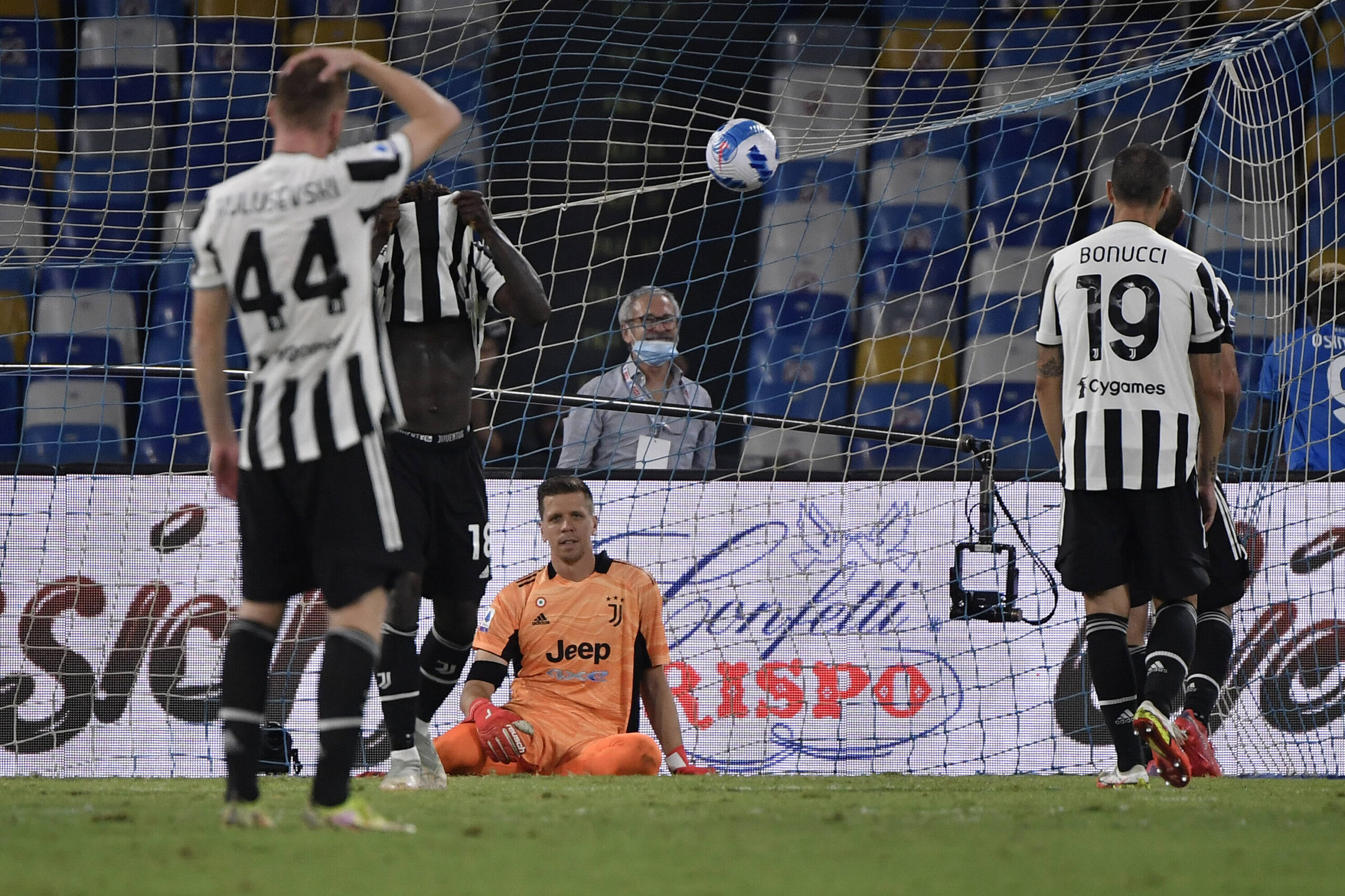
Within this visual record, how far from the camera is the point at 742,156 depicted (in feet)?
19.7

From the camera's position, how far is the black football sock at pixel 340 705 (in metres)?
2.95

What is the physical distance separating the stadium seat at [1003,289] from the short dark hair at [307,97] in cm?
624

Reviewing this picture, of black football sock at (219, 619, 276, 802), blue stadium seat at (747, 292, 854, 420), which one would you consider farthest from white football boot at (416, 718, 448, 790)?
blue stadium seat at (747, 292, 854, 420)

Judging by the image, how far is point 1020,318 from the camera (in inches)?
356

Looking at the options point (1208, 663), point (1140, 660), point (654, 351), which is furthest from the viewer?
point (654, 351)

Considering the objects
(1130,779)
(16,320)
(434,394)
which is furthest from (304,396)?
(16,320)

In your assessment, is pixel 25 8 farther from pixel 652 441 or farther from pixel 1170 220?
pixel 1170 220

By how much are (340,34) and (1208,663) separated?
248 inches

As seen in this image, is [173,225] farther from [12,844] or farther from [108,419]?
[12,844]

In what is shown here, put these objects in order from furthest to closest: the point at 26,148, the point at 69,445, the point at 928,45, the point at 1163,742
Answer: the point at 928,45 → the point at 26,148 → the point at 69,445 → the point at 1163,742

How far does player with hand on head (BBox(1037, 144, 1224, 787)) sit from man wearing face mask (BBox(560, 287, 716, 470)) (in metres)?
2.29

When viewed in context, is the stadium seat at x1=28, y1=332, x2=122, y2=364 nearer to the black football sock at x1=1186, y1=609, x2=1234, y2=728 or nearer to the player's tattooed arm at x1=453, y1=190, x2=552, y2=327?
the player's tattooed arm at x1=453, y1=190, x2=552, y2=327

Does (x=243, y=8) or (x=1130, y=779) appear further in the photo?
(x=243, y=8)

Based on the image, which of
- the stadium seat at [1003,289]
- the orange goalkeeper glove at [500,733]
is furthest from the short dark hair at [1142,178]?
the stadium seat at [1003,289]
